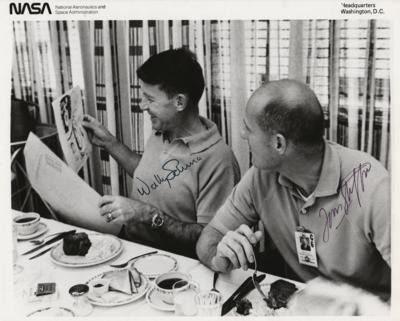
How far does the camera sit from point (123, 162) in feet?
4.89

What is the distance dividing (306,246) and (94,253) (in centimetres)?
49

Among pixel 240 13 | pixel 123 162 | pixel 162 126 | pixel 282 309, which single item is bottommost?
pixel 282 309

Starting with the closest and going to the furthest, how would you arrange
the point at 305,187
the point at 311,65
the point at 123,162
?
the point at 305,187
the point at 311,65
the point at 123,162

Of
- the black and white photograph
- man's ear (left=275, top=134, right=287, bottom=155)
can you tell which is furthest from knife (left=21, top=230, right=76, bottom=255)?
man's ear (left=275, top=134, right=287, bottom=155)

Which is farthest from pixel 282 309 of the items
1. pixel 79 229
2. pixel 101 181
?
pixel 101 181

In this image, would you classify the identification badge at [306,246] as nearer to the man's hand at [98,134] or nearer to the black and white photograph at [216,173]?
the black and white photograph at [216,173]

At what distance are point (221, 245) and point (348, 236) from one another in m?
0.27

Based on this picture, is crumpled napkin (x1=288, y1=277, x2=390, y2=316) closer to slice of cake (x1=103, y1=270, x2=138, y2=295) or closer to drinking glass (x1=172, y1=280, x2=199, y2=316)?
drinking glass (x1=172, y1=280, x2=199, y2=316)

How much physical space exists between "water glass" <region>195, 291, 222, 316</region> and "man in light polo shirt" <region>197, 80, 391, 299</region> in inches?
3.2

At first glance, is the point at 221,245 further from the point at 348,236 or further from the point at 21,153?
the point at 21,153

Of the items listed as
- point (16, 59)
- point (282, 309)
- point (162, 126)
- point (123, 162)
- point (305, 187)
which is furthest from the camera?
point (16, 59)

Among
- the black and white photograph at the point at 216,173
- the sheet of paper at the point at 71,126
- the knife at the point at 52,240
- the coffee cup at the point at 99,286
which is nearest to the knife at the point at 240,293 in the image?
the black and white photograph at the point at 216,173
